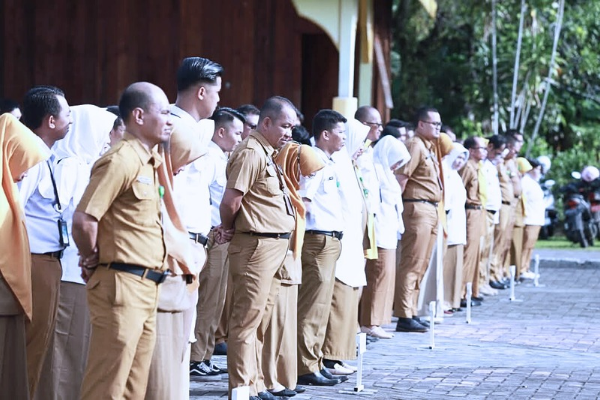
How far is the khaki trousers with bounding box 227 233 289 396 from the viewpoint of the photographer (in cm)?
854

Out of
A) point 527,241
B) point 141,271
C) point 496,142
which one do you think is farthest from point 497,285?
point 141,271

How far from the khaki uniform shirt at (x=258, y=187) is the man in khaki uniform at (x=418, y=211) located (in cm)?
472

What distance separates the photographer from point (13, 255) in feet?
23.1

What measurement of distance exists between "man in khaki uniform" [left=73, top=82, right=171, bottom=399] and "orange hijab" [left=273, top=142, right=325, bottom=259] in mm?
2631

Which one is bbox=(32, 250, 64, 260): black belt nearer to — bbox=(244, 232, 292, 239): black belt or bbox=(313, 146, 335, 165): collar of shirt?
bbox=(244, 232, 292, 239): black belt

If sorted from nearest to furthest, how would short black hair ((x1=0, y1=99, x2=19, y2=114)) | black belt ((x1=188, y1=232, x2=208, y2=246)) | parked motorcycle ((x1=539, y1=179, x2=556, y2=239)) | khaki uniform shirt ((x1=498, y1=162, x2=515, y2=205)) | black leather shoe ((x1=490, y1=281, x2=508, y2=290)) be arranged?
1. black belt ((x1=188, y1=232, x2=208, y2=246))
2. short black hair ((x1=0, y1=99, x2=19, y2=114))
3. khaki uniform shirt ((x1=498, y1=162, x2=515, y2=205))
4. black leather shoe ((x1=490, y1=281, x2=508, y2=290))
5. parked motorcycle ((x1=539, y1=179, x2=556, y2=239))

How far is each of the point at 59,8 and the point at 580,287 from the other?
8.57 metres

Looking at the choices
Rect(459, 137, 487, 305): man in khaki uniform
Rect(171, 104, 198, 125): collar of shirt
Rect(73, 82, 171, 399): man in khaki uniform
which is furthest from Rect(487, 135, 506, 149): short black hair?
Rect(73, 82, 171, 399): man in khaki uniform

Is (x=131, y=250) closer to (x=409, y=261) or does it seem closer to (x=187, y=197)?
(x=187, y=197)

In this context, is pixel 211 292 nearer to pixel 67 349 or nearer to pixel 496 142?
pixel 67 349

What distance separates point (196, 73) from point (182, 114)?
26 centimetres

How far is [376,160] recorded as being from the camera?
13.0 m

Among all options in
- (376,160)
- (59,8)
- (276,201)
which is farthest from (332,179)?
(59,8)

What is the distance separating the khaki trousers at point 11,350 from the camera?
7082mm
